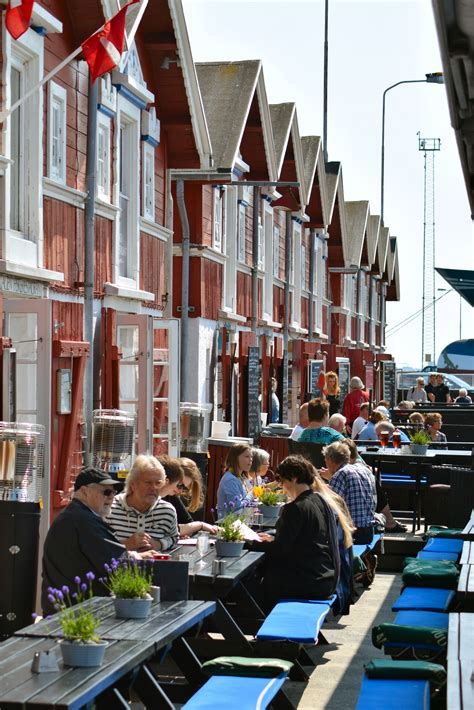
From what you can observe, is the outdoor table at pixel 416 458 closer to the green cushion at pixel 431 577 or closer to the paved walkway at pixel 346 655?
the paved walkway at pixel 346 655

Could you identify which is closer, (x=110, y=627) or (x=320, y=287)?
(x=110, y=627)

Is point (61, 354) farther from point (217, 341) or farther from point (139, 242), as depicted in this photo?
point (217, 341)

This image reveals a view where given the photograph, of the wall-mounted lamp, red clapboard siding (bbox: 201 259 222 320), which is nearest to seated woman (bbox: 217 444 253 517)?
the wall-mounted lamp

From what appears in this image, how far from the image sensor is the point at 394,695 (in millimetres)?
6809

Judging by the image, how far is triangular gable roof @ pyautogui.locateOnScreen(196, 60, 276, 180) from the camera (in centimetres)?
2048


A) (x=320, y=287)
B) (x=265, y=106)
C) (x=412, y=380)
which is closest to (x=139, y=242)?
(x=265, y=106)

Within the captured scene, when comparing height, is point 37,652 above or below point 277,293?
below

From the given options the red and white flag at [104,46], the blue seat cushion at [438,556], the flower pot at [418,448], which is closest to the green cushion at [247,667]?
the blue seat cushion at [438,556]

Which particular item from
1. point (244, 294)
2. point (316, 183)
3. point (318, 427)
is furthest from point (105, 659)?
point (316, 183)

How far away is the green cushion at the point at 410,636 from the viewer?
812 centimetres

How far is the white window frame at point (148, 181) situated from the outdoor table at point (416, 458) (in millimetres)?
4064

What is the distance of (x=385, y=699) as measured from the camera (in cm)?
671

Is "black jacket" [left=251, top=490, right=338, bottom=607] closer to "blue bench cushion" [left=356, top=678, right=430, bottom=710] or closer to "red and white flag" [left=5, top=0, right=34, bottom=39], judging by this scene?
"blue bench cushion" [left=356, top=678, right=430, bottom=710]

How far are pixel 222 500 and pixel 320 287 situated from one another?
75.1ft
